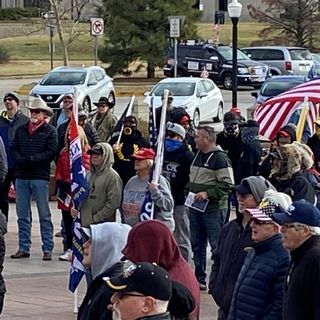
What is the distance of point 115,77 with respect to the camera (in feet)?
165

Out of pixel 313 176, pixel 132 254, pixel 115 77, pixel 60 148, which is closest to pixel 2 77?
pixel 115 77

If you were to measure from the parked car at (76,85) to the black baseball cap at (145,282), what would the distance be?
2878cm

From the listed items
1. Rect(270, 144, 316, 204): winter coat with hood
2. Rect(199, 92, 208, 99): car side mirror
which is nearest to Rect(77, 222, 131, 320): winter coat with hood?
Rect(270, 144, 316, 204): winter coat with hood

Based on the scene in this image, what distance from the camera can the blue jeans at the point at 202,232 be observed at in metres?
11.5

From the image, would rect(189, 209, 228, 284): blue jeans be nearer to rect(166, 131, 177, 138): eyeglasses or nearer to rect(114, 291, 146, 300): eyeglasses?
rect(166, 131, 177, 138): eyeglasses

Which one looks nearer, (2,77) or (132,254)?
(132,254)

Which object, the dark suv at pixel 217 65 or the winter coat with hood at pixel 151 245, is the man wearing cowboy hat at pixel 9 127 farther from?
the dark suv at pixel 217 65

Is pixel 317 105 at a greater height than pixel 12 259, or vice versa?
pixel 317 105

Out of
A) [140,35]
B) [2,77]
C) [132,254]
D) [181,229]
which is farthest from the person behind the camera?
[2,77]

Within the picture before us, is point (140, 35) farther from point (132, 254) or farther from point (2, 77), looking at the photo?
point (132, 254)

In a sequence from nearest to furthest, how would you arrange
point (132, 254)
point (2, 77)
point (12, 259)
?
point (132, 254), point (12, 259), point (2, 77)

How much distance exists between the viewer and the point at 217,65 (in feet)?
147

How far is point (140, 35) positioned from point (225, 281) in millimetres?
40340

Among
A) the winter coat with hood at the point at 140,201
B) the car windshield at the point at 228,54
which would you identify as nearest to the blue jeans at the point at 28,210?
the winter coat with hood at the point at 140,201
